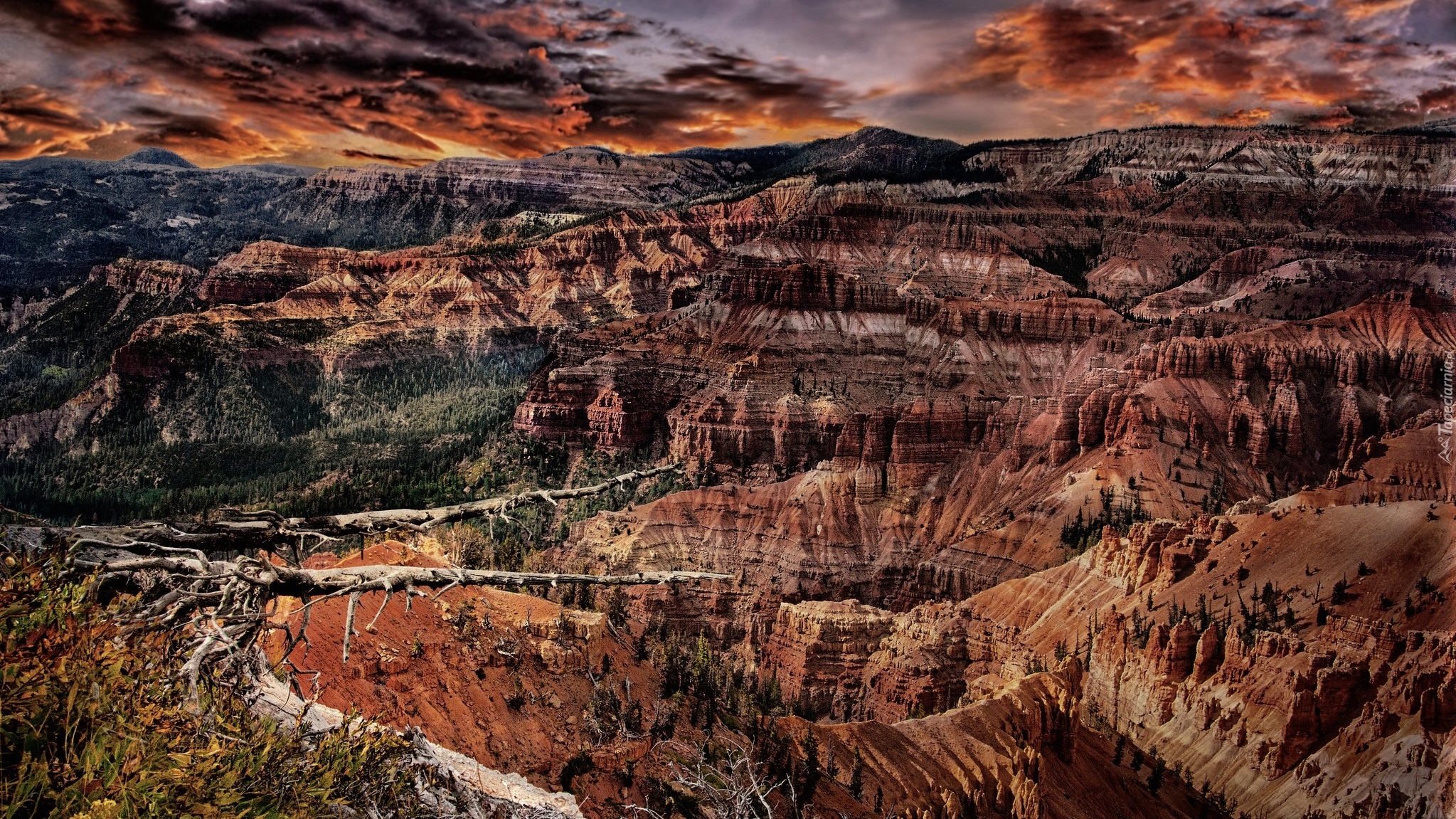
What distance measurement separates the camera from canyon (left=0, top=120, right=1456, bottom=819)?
963 inches

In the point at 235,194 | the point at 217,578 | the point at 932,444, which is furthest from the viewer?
the point at 235,194

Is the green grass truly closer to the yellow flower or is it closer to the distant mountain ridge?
the yellow flower

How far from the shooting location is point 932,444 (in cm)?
8556

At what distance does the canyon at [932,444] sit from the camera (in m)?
24.5

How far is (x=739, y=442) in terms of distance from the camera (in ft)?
306

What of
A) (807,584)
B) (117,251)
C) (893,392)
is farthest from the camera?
(117,251)

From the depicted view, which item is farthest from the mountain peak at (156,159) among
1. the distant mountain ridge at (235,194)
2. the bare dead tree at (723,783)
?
the bare dead tree at (723,783)

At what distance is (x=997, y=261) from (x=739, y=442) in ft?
217

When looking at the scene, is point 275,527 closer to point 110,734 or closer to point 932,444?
point 110,734

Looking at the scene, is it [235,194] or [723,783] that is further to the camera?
[235,194]

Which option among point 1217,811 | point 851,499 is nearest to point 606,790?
point 1217,811

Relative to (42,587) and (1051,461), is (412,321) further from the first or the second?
(42,587)

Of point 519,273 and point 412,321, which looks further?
point 519,273

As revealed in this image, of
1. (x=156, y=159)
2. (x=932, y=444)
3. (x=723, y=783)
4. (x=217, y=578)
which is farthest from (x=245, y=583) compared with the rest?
(x=156, y=159)
